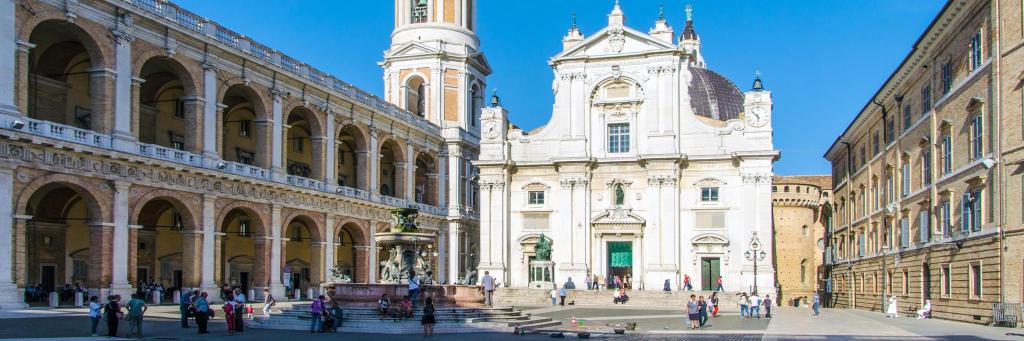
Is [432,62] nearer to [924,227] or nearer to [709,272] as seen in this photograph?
[709,272]

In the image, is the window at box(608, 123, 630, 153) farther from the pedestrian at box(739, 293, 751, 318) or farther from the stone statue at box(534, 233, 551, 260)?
the pedestrian at box(739, 293, 751, 318)

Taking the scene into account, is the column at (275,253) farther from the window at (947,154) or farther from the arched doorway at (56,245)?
the window at (947,154)

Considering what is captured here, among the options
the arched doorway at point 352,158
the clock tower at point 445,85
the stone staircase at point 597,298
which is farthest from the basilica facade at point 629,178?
the clock tower at point 445,85

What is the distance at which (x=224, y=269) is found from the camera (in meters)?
53.6

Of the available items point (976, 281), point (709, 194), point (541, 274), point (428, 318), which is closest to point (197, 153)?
point (428, 318)

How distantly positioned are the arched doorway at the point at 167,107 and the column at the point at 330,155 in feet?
27.0

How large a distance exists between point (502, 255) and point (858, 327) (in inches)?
1270

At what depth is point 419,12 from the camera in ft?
241

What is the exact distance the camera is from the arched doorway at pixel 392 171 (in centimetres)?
6575

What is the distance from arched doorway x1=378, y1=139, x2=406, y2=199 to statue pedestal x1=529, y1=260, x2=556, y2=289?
33.1 ft

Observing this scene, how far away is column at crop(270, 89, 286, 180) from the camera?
50500 mm

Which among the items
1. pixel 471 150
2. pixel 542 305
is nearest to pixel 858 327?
pixel 542 305

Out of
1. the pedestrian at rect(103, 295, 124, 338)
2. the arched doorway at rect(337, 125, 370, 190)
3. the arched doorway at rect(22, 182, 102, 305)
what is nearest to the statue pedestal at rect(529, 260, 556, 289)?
the arched doorway at rect(337, 125, 370, 190)

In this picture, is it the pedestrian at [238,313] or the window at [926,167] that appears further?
the window at [926,167]
